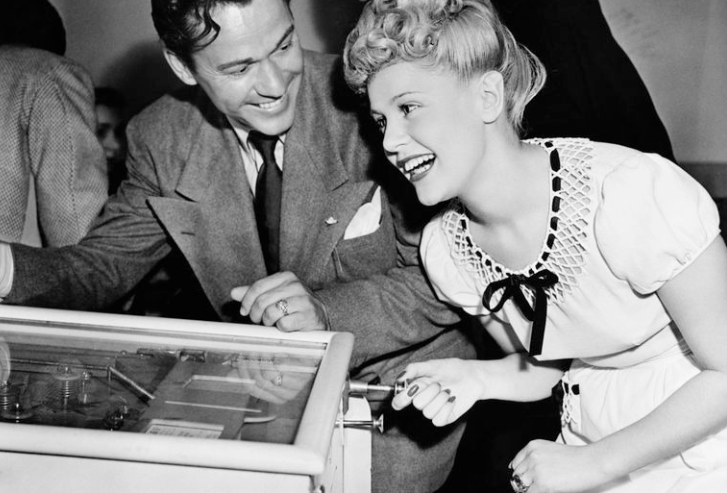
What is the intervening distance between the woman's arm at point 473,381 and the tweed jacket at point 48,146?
1.02m

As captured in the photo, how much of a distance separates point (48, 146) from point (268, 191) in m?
0.61

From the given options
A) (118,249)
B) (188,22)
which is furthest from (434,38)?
(118,249)

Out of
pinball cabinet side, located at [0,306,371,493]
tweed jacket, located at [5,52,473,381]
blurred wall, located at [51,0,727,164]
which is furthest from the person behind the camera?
blurred wall, located at [51,0,727,164]

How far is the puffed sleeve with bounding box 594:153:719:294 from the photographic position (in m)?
0.98

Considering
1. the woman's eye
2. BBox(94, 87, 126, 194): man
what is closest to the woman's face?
the woman's eye

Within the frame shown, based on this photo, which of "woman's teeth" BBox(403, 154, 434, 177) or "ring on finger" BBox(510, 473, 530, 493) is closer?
"ring on finger" BBox(510, 473, 530, 493)

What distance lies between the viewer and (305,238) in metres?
1.48

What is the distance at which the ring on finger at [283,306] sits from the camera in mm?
1120

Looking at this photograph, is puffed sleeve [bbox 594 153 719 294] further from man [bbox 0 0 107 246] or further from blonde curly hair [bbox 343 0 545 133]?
man [bbox 0 0 107 246]

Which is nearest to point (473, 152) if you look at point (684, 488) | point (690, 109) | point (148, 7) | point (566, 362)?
point (566, 362)

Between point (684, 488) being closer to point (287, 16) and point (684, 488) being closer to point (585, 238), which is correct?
point (585, 238)

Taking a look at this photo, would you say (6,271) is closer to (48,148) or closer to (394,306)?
(48,148)

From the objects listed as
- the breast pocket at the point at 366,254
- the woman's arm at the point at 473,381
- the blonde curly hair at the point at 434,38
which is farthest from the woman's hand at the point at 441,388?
the blonde curly hair at the point at 434,38

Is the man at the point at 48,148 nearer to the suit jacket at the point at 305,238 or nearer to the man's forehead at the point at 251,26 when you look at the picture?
the suit jacket at the point at 305,238
